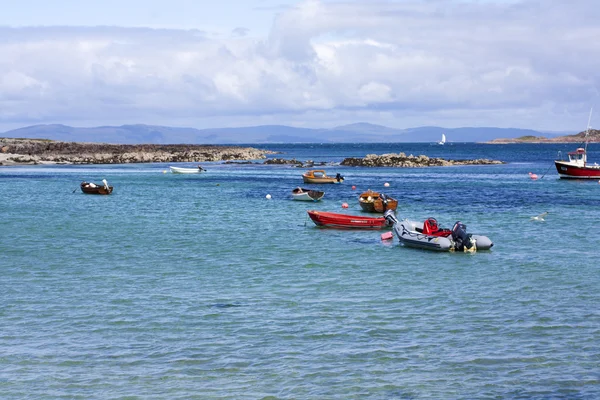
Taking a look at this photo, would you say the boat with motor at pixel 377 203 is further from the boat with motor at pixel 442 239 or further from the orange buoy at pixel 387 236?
the boat with motor at pixel 442 239

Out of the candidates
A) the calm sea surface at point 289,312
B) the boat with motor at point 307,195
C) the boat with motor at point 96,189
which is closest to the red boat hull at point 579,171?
the boat with motor at point 307,195

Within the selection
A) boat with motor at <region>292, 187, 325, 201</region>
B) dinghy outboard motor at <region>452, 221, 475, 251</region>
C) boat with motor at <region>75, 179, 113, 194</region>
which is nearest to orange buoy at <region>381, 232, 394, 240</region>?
dinghy outboard motor at <region>452, 221, 475, 251</region>

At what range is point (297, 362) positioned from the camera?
16.2m

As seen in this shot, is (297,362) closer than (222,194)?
Yes

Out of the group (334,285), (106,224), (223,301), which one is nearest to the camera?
(223,301)

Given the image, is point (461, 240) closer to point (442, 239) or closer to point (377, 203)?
point (442, 239)

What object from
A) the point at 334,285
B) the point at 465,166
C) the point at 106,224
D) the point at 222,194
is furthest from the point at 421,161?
the point at 334,285

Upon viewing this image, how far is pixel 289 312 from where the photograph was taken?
67.2 ft

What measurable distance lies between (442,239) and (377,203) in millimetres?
17576

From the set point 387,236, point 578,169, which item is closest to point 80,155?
point 578,169

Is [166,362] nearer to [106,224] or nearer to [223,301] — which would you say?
[223,301]

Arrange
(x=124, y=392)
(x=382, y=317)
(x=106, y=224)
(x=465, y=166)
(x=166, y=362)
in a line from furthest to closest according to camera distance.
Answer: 1. (x=465, y=166)
2. (x=106, y=224)
3. (x=382, y=317)
4. (x=166, y=362)
5. (x=124, y=392)

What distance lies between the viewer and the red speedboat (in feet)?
128

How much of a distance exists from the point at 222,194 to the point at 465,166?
63525 mm
